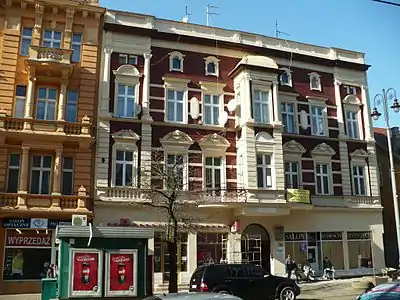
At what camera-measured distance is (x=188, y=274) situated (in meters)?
25.4

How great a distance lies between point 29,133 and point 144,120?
6331mm

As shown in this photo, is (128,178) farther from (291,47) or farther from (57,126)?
(291,47)

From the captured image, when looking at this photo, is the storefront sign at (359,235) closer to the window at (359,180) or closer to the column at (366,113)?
the window at (359,180)

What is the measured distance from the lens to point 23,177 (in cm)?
2336

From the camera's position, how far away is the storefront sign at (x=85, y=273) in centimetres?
1241

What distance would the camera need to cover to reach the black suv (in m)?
17.5

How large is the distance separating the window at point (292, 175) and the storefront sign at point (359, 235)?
4857mm

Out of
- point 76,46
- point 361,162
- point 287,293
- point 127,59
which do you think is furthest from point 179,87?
point 287,293

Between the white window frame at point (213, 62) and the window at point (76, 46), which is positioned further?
the white window frame at point (213, 62)

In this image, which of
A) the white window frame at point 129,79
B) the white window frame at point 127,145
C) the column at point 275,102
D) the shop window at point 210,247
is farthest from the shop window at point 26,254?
the column at point 275,102

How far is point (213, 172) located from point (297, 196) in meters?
5.23

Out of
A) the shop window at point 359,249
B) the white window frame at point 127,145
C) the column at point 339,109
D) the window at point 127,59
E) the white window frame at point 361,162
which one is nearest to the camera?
the white window frame at point 127,145

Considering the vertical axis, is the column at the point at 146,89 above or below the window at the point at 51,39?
below

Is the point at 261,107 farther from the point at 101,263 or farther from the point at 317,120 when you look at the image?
the point at 101,263
